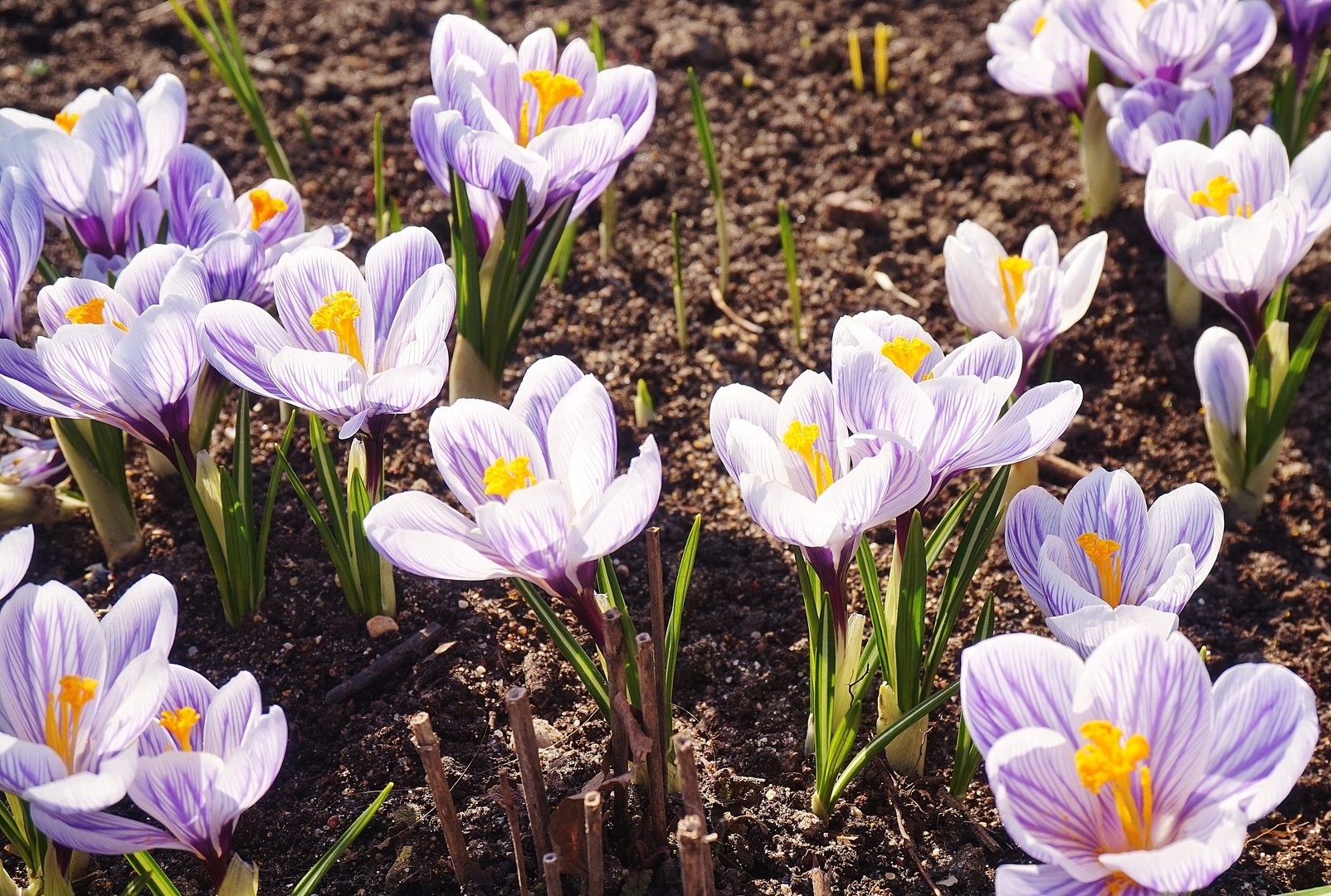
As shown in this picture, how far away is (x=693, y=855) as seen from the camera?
3.99ft

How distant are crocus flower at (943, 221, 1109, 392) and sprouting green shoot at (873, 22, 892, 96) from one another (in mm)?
1276

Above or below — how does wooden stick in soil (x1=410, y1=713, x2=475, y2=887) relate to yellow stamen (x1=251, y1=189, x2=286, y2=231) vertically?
below

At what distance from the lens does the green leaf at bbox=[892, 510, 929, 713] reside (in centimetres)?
144

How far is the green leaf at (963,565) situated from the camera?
61.6 inches

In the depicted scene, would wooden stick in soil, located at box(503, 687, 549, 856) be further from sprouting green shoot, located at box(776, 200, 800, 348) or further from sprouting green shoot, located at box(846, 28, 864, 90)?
sprouting green shoot, located at box(846, 28, 864, 90)

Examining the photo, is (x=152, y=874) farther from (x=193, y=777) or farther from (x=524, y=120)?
(x=524, y=120)

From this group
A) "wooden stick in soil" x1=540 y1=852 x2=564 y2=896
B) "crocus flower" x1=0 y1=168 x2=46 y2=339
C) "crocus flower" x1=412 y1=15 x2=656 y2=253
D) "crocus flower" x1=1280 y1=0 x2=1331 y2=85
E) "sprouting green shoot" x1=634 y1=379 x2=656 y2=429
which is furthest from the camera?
"crocus flower" x1=1280 y1=0 x2=1331 y2=85

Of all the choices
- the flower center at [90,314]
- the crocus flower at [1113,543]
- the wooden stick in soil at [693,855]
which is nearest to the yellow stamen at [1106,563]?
the crocus flower at [1113,543]

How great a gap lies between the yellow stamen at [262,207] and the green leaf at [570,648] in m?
0.79

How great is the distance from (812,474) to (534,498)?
36 cm

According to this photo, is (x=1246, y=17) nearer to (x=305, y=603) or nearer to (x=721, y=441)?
(x=721, y=441)

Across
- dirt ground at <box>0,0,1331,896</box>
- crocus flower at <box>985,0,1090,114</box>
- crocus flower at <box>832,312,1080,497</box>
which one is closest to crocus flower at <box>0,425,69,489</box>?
dirt ground at <box>0,0,1331,896</box>

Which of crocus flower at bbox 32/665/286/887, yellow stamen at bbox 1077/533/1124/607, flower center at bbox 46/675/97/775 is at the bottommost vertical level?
yellow stamen at bbox 1077/533/1124/607

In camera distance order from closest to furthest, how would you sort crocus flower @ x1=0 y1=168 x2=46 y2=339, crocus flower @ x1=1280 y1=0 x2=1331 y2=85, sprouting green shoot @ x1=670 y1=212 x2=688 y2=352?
crocus flower @ x1=0 y1=168 x2=46 y2=339 → sprouting green shoot @ x1=670 y1=212 x2=688 y2=352 → crocus flower @ x1=1280 y1=0 x2=1331 y2=85
